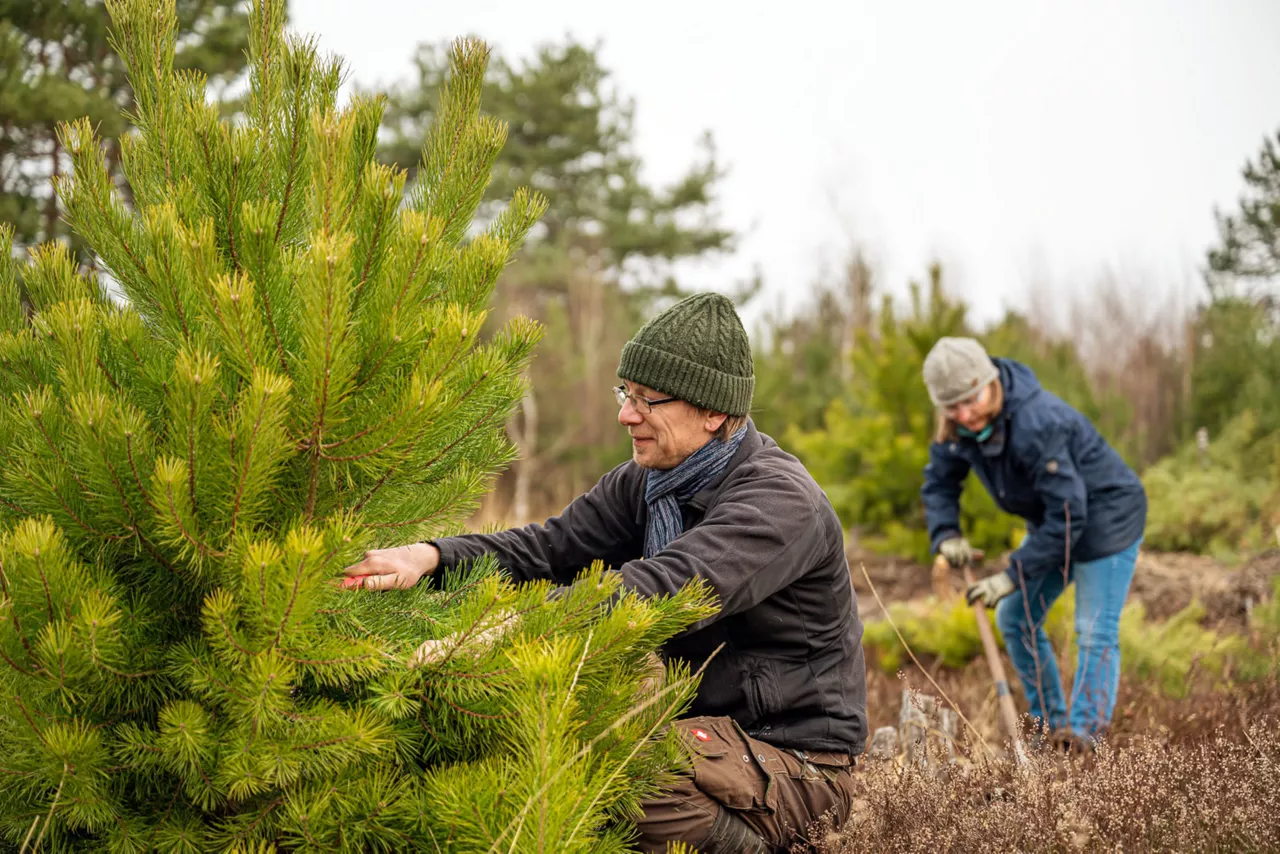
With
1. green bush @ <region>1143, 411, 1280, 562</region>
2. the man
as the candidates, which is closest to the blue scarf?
the man

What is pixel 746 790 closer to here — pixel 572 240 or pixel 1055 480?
pixel 1055 480

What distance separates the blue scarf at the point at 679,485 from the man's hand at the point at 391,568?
0.66m

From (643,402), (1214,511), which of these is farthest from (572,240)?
(643,402)

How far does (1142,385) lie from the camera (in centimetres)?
2034

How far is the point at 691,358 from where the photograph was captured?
2.70m

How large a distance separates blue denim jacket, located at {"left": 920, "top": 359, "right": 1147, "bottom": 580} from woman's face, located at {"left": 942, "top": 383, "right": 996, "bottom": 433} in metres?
0.07

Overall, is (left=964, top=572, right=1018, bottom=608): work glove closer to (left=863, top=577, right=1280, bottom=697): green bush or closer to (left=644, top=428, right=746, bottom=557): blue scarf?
(left=863, top=577, right=1280, bottom=697): green bush

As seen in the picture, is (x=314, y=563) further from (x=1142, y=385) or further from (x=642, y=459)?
(x=1142, y=385)

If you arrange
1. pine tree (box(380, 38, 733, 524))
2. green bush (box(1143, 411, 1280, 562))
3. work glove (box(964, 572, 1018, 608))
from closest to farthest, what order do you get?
work glove (box(964, 572, 1018, 608))
green bush (box(1143, 411, 1280, 562))
pine tree (box(380, 38, 733, 524))

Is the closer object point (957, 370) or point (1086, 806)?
point (1086, 806)

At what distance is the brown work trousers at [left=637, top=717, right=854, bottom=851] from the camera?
2.33 m

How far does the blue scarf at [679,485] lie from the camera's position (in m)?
2.71

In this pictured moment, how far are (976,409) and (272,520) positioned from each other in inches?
148

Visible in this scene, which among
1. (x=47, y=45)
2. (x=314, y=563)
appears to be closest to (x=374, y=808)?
(x=314, y=563)
